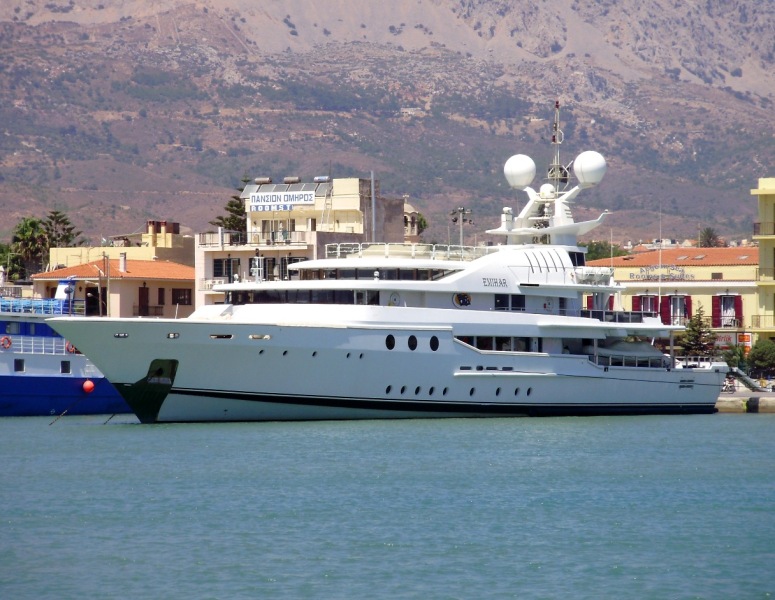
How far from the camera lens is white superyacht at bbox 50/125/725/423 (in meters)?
40.7

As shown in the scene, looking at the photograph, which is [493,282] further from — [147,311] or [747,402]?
[147,311]

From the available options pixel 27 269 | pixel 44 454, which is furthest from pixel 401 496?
pixel 27 269

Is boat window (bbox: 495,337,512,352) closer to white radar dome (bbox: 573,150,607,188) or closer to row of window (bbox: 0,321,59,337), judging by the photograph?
white radar dome (bbox: 573,150,607,188)

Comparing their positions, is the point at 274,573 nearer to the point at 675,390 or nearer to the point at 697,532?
the point at 697,532

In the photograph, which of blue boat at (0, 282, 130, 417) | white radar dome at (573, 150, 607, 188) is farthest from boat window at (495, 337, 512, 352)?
blue boat at (0, 282, 130, 417)

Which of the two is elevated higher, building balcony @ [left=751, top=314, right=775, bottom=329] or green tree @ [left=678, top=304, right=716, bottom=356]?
building balcony @ [left=751, top=314, right=775, bottom=329]

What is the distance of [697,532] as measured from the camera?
85.8 ft

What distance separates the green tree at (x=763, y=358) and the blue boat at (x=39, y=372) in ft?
83.4

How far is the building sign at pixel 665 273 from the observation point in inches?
2719

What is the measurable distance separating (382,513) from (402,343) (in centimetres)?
1482

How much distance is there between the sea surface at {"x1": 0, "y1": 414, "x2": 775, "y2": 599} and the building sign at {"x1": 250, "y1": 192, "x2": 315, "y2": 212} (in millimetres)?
28610

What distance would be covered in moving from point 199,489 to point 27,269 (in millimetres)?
50371

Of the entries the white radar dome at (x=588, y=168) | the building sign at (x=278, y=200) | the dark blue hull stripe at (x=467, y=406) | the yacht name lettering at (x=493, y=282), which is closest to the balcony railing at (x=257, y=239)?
the building sign at (x=278, y=200)

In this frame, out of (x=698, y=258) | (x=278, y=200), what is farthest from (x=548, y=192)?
(x=698, y=258)
